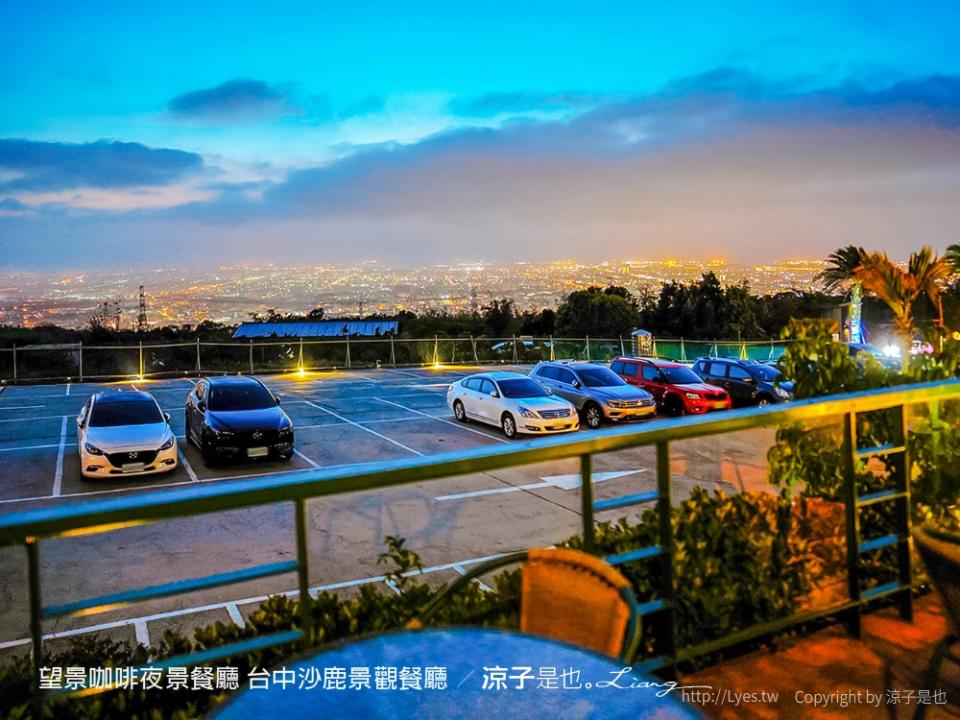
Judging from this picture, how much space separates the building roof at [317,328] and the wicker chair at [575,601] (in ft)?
171

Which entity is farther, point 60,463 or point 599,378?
point 599,378

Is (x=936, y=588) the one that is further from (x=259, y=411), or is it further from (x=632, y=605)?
(x=259, y=411)

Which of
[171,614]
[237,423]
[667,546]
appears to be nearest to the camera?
[667,546]

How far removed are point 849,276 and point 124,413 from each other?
22413 millimetres

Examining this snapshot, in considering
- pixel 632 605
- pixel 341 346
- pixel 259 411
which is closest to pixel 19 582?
pixel 259 411

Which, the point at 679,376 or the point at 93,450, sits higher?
the point at 679,376

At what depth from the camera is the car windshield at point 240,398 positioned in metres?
15.5

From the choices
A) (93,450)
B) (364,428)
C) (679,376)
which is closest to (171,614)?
(93,450)

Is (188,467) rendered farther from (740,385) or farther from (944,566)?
(740,385)

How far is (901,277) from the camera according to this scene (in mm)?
19625

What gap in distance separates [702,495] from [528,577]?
74.5 inches

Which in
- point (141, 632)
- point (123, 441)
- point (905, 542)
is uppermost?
point (905, 542)

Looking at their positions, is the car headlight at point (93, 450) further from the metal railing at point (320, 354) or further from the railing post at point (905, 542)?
the metal railing at point (320, 354)

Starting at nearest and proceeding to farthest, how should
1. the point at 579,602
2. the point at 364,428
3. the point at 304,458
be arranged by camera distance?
the point at 579,602, the point at 304,458, the point at 364,428
